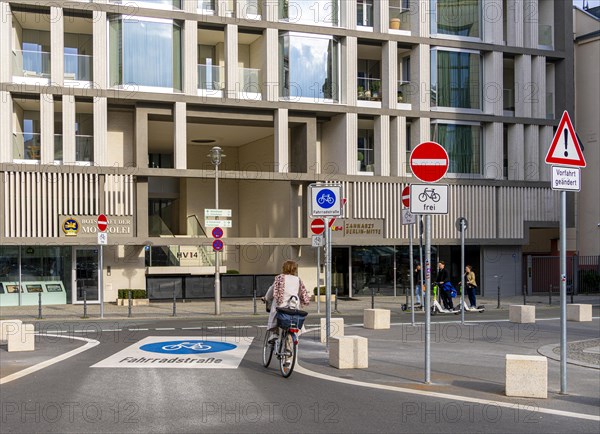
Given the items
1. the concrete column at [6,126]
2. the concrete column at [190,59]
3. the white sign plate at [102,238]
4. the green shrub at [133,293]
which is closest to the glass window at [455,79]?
the concrete column at [190,59]

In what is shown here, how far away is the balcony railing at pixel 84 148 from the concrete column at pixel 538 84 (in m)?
22.3

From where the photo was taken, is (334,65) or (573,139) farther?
(334,65)

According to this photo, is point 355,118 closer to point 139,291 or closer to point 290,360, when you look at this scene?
point 139,291

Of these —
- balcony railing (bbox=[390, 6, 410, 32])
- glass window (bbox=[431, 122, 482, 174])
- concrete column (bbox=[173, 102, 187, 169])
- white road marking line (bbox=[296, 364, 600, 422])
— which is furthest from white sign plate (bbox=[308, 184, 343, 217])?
balcony railing (bbox=[390, 6, 410, 32])

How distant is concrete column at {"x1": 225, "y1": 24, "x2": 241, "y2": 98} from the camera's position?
34.3 m

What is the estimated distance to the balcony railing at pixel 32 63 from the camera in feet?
106

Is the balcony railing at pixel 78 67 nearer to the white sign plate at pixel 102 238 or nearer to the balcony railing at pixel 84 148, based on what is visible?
the balcony railing at pixel 84 148

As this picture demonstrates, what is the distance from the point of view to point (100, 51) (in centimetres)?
3256

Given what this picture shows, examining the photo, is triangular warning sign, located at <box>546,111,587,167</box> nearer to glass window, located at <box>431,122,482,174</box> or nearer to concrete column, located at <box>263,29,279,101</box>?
concrete column, located at <box>263,29,279,101</box>

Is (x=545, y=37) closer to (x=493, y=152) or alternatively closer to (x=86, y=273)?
(x=493, y=152)

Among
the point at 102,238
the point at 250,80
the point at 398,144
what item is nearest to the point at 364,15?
the point at 398,144

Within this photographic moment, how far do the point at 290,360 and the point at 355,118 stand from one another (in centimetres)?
2579

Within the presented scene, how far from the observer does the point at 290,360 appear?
11945 mm

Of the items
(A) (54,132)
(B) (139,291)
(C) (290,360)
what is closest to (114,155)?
(A) (54,132)
